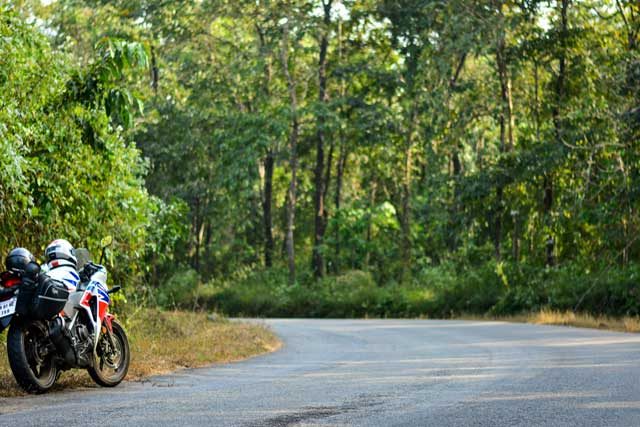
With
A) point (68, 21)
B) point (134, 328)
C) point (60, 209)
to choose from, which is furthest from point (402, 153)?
point (60, 209)

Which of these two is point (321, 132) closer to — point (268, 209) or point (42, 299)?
point (268, 209)

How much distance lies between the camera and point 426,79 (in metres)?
44.4

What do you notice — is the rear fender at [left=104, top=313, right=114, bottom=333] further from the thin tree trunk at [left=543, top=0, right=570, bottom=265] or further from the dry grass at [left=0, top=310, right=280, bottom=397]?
the thin tree trunk at [left=543, top=0, right=570, bottom=265]

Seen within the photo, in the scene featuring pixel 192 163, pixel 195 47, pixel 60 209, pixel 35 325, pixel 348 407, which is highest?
pixel 195 47

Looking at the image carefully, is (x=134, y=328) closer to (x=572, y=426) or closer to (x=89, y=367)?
(x=89, y=367)

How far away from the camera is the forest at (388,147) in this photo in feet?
98.4

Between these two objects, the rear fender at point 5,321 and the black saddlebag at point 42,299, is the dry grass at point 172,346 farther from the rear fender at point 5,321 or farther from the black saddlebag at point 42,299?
the black saddlebag at point 42,299

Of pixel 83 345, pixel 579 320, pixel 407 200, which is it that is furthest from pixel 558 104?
pixel 83 345

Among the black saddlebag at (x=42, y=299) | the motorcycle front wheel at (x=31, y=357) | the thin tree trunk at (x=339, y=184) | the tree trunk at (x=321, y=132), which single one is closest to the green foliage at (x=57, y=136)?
the black saddlebag at (x=42, y=299)

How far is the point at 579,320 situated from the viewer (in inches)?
1026

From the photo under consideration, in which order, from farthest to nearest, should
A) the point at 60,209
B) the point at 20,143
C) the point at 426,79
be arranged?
the point at 426,79
the point at 60,209
the point at 20,143

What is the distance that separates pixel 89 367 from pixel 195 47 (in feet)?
126

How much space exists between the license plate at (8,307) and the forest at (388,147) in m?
6.72

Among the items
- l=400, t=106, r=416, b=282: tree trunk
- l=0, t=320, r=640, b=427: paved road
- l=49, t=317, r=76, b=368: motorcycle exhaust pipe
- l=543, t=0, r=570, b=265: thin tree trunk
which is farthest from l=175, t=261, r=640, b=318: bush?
l=49, t=317, r=76, b=368: motorcycle exhaust pipe
